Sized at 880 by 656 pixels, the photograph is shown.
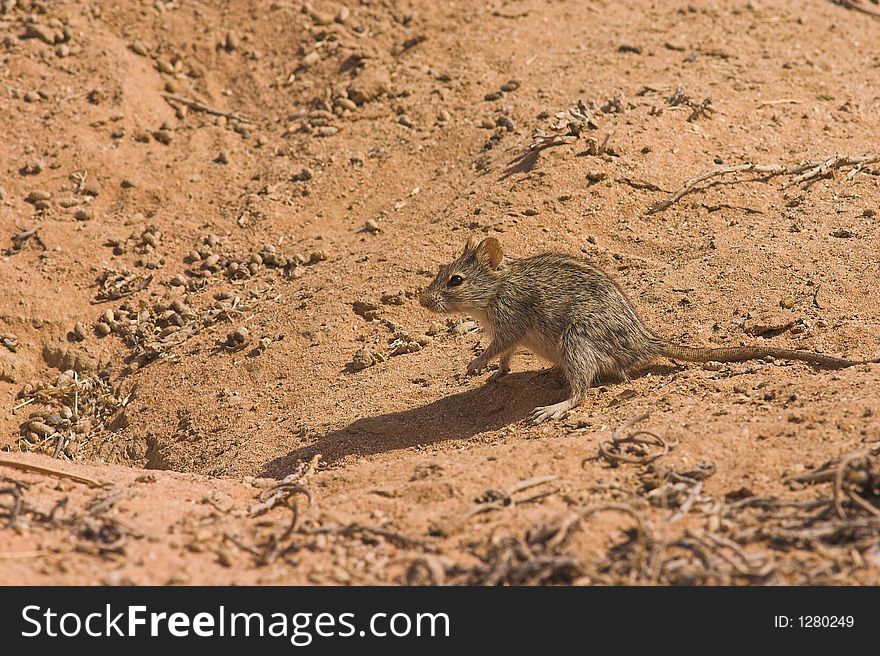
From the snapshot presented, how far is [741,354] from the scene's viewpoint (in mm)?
6133

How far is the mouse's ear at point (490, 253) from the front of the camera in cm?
691

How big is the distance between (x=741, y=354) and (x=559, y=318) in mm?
1188

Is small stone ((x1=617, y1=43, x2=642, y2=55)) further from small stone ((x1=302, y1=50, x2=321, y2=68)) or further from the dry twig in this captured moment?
small stone ((x1=302, y1=50, x2=321, y2=68))

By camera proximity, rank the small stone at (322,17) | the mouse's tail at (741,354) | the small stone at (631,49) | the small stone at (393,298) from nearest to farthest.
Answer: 1. the mouse's tail at (741,354)
2. the small stone at (393,298)
3. the small stone at (631,49)
4. the small stone at (322,17)

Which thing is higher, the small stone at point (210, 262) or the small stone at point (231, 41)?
the small stone at point (231, 41)

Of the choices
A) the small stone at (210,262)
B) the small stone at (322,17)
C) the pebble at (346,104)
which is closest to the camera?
the small stone at (210,262)

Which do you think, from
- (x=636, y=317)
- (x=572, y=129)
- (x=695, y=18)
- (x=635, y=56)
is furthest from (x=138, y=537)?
(x=695, y=18)

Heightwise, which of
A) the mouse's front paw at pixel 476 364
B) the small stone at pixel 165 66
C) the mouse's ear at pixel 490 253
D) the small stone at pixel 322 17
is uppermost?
the small stone at pixel 322 17

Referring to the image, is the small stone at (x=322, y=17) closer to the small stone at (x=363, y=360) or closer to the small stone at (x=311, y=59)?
the small stone at (x=311, y=59)

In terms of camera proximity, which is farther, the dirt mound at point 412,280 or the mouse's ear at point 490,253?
the mouse's ear at point 490,253

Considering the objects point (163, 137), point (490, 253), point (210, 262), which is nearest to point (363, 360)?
point (490, 253)

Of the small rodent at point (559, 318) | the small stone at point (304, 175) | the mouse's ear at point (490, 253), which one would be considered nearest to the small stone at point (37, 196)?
the small stone at point (304, 175)

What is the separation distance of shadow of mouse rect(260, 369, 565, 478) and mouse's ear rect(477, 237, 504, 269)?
86 cm

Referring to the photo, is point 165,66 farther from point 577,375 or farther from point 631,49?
point 577,375
